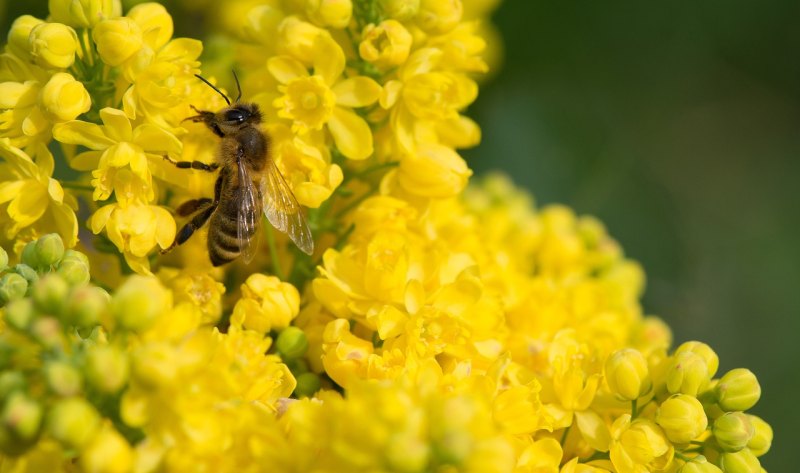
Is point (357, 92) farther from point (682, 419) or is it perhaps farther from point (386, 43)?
point (682, 419)

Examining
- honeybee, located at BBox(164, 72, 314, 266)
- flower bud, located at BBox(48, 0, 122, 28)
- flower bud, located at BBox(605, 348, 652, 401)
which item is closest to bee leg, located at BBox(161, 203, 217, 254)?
honeybee, located at BBox(164, 72, 314, 266)

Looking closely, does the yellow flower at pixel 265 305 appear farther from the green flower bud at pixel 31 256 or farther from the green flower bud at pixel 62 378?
the green flower bud at pixel 62 378

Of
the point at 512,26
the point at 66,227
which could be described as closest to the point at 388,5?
the point at 66,227

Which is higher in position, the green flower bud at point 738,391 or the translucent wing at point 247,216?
the green flower bud at point 738,391

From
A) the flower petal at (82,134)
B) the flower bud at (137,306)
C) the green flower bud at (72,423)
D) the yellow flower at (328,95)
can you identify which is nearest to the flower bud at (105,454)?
the green flower bud at (72,423)

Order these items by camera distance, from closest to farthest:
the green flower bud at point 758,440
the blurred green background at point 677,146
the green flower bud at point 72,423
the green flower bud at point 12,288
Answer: the green flower bud at point 72,423 < the green flower bud at point 12,288 < the green flower bud at point 758,440 < the blurred green background at point 677,146

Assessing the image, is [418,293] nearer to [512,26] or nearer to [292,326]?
[292,326]
